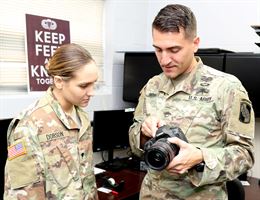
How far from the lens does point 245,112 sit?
43.8 inches

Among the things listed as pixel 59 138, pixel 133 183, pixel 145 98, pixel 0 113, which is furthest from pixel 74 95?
pixel 133 183

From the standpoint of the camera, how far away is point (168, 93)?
1.28m

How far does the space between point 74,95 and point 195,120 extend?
1.62ft

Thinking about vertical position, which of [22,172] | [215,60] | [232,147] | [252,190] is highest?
[215,60]

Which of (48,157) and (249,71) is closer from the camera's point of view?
(48,157)

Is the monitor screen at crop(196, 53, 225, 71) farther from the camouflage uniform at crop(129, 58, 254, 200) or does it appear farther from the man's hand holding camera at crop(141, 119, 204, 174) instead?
the man's hand holding camera at crop(141, 119, 204, 174)

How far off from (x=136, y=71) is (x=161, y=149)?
1681mm

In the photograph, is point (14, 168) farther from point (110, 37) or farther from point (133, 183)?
point (110, 37)

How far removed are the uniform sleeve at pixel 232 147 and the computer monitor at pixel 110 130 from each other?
1333 millimetres

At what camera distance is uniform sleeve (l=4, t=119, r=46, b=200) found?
1.08 meters

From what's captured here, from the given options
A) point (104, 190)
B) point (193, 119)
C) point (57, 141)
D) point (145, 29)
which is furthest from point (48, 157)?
point (145, 29)

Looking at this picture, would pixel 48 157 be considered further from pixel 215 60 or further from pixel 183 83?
pixel 215 60

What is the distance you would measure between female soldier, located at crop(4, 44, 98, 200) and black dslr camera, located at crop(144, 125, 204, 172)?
1.20ft

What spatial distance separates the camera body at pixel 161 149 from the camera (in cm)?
98
